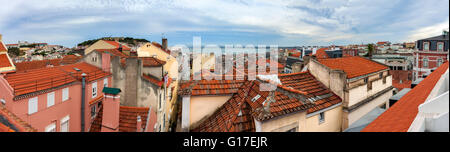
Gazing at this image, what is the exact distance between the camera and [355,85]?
874 cm

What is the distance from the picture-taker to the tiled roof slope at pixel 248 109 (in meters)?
4.29

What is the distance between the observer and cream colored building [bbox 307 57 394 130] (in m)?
8.11

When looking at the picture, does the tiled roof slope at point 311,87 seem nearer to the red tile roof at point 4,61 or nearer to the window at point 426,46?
the red tile roof at point 4,61

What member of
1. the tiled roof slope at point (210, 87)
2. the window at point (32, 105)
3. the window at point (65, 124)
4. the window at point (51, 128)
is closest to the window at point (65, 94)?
the window at point (65, 124)

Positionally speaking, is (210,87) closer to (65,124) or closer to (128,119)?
(128,119)

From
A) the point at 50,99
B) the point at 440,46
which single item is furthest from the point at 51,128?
the point at 440,46

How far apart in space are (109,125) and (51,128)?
10.6 ft

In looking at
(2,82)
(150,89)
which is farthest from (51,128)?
(150,89)

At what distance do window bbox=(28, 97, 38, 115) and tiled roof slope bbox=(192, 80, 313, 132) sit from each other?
5687 mm

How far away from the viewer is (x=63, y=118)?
26.7 feet

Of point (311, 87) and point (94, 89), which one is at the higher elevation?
point (311, 87)

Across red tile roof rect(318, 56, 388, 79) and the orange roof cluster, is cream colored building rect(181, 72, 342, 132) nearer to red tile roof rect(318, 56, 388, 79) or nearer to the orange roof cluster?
red tile roof rect(318, 56, 388, 79)

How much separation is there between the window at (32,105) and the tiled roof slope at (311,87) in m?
8.32

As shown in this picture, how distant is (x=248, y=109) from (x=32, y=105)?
7.12 meters
